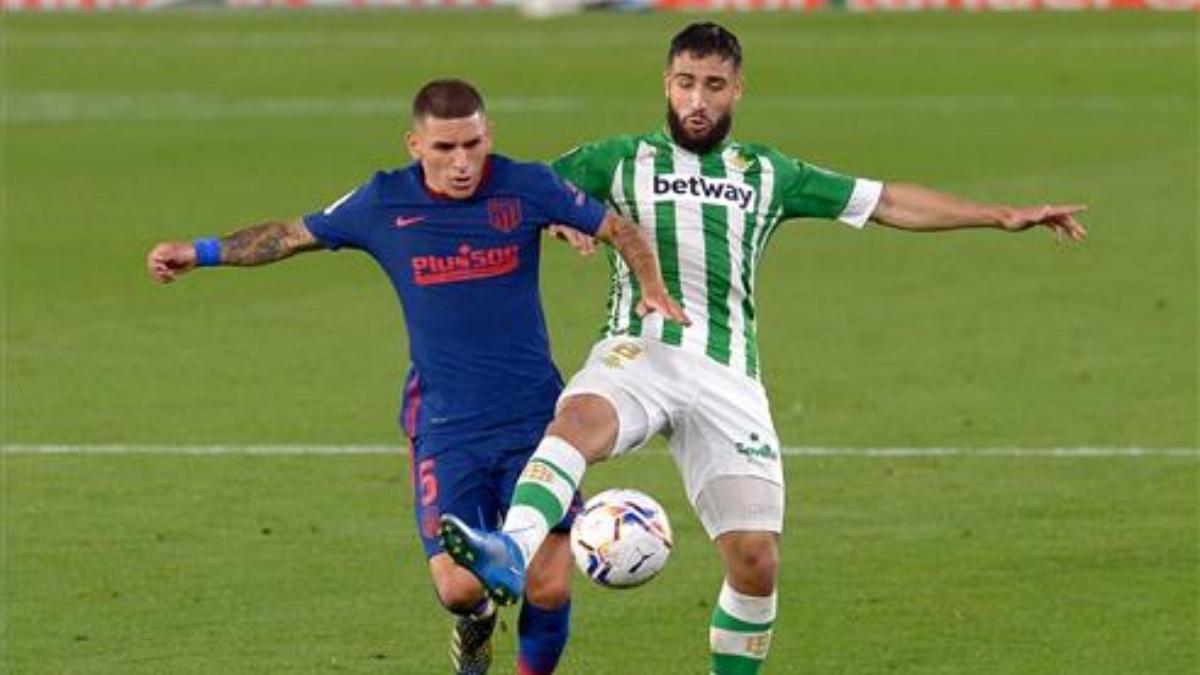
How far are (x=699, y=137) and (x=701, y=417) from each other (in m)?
1.05

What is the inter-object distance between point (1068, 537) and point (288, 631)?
398 cm

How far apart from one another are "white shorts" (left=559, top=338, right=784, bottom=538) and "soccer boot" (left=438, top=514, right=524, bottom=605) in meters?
1.08

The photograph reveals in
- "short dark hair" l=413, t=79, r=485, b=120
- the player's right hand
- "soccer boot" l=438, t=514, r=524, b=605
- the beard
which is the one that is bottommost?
"soccer boot" l=438, t=514, r=524, b=605

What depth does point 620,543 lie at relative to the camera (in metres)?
10.9

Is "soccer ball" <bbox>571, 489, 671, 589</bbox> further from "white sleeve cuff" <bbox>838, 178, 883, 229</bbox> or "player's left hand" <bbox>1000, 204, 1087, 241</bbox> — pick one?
"player's left hand" <bbox>1000, 204, 1087, 241</bbox>

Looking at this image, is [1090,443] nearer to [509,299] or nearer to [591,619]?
[591,619]

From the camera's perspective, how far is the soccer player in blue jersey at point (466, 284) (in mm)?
11078

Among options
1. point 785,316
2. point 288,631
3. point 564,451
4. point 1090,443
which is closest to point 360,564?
point 288,631

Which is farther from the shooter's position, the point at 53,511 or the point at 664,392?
the point at 53,511

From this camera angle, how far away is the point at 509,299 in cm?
1124

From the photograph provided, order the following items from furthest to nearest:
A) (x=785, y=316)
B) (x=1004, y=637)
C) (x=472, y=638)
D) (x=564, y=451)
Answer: (x=785, y=316) → (x=1004, y=637) → (x=472, y=638) → (x=564, y=451)

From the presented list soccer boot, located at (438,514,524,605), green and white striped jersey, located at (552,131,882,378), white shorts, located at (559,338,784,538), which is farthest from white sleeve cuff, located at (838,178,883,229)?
soccer boot, located at (438,514,524,605)

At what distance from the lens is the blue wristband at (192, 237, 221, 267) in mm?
11141

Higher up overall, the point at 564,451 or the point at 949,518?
the point at 564,451
